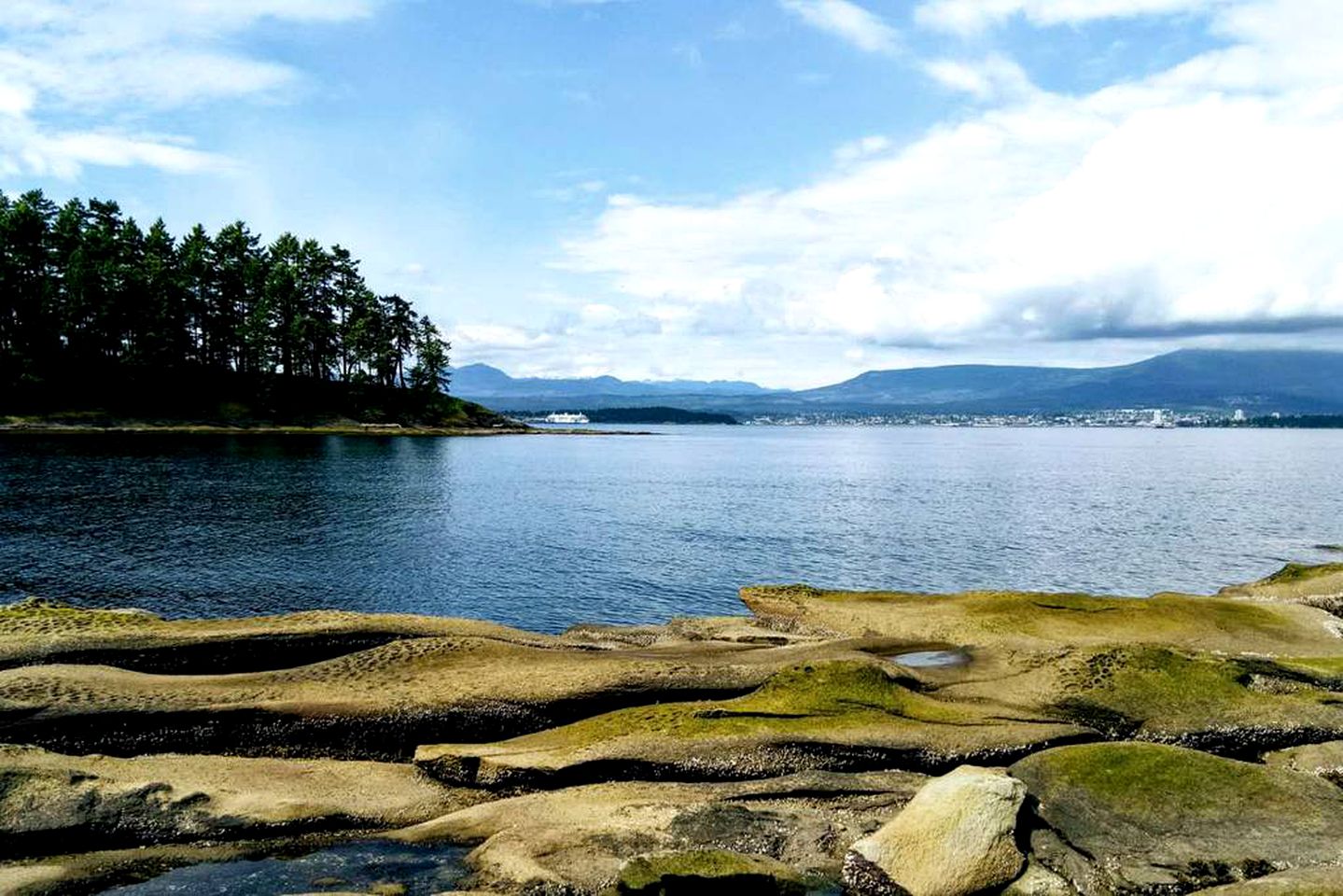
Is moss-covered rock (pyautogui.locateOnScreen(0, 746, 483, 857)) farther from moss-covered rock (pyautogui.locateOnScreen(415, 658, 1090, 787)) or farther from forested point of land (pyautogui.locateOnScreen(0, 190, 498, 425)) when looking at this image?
forested point of land (pyautogui.locateOnScreen(0, 190, 498, 425))

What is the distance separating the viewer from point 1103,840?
1798 centimetres

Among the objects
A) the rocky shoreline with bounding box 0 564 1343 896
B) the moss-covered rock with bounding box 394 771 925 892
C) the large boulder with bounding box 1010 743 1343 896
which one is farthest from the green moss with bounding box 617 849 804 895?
the large boulder with bounding box 1010 743 1343 896

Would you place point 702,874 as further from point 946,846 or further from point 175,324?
point 175,324

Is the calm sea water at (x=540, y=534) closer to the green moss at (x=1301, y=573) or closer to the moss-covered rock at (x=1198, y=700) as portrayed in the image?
the green moss at (x=1301, y=573)

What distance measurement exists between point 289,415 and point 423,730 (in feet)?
500

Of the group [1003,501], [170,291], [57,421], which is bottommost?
[1003,501]

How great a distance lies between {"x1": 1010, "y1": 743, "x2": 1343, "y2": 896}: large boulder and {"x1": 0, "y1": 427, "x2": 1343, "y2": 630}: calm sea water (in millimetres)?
26267

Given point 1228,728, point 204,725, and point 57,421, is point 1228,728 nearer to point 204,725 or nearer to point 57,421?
point 204,725

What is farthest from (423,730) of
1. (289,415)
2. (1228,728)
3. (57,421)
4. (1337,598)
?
(289,415)

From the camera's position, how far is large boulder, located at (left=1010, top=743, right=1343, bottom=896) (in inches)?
675

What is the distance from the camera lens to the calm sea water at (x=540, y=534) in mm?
45906

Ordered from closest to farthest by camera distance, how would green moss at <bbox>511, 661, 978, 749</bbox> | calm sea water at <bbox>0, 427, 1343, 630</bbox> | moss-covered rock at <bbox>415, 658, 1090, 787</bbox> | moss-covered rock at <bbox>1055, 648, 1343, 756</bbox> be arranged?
moss-covered rock at <bbox>415, 658, 1090, 787</bbox>, green moss at <bbox>511, 661, 978, 749</bbox>, moss-covered rock at <bbox>1055, 648, 1343, 756</bbox>, calm sea water at <bbox>0, 427, 1343, 630</bbox>

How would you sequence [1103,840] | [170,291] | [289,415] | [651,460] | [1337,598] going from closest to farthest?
[1103,840]
[1337,598]
[170,291]
[289,415]
[651,460]

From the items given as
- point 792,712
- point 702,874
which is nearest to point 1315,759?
point 792,712
